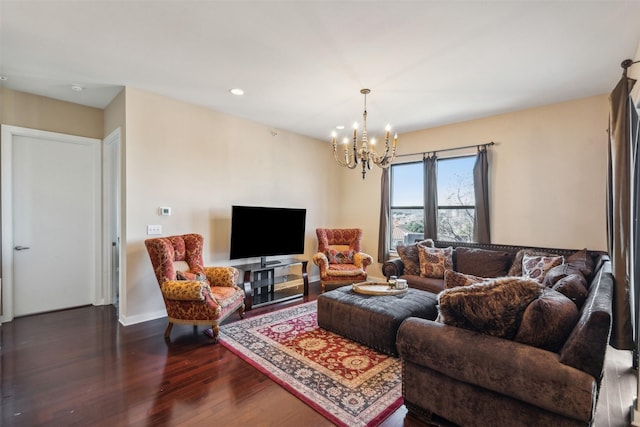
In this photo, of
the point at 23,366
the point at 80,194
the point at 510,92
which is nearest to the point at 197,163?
the point at 80,194

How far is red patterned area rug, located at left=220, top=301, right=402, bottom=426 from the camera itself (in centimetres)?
205

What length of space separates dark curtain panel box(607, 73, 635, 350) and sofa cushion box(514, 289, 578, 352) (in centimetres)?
133

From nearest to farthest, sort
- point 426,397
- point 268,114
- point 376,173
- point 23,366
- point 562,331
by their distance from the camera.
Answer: point 562,331 → point 426,397 → point 23,366 → point 268,114 → point 376,173

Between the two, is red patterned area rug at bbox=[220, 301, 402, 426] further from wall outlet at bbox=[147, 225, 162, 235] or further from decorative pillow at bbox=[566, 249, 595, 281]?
decorative pillow at bbox=[566, 249, 595, 281]

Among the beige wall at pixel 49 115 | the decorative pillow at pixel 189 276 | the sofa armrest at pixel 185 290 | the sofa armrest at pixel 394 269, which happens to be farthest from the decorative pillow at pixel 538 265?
the beige wall at pixel 49 115

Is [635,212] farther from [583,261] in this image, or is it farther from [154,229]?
[154,229]

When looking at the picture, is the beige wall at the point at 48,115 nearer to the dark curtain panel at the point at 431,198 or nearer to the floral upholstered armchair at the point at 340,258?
the floral upholstered armchair at the point at 340,258

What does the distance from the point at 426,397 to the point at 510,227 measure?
3.37 metres

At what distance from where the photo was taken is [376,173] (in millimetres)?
5785

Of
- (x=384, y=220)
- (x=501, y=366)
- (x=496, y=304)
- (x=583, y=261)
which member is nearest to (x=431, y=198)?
(x=384, y=220)

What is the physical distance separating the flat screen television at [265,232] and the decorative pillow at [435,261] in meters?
2.02

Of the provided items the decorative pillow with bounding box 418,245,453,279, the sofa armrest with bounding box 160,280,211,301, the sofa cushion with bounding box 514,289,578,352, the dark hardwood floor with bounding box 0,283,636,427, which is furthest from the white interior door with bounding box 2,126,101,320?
the sofa cushion with bounding box 514,289,578,352

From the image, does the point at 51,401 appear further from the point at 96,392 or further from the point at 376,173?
the point at 376,173

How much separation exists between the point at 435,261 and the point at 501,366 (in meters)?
2.79
